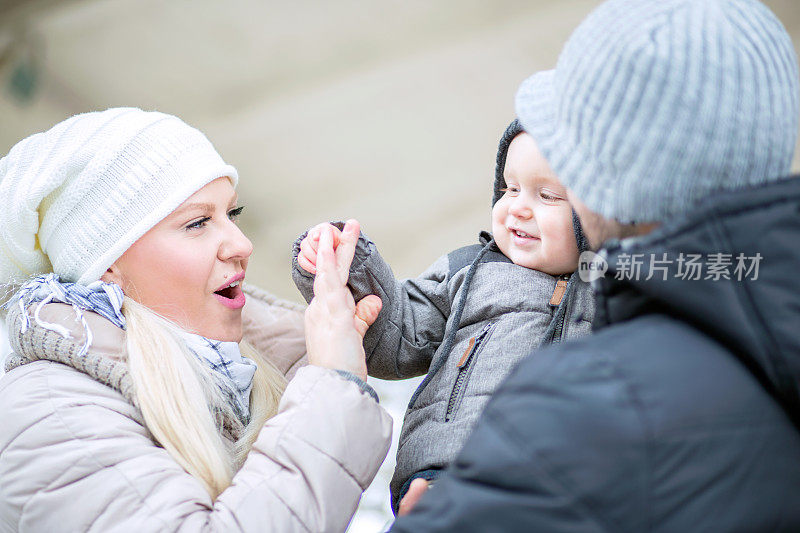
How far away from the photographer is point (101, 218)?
1477 millimetres

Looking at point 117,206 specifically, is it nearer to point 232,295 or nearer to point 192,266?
point 192,266

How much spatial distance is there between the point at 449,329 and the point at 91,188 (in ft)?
2.65

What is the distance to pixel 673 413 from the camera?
30.1 inches

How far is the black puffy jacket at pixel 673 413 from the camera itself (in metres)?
0.76

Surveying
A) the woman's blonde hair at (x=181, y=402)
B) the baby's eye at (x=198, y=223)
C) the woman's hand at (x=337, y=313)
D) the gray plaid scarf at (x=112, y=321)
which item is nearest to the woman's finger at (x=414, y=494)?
the woman's hand at (x=337, y=313)

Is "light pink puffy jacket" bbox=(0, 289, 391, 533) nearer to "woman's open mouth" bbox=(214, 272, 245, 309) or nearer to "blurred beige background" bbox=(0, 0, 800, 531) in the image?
"woman's open mouth" bbox=(214, 272, 245, 309)

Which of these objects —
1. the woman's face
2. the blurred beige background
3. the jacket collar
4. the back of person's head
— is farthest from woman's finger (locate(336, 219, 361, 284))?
the blurred beige background

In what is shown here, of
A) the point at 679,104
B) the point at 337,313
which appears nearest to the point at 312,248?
the point at 337,313

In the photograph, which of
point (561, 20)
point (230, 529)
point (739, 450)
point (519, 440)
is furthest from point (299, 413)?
point (561, 20)

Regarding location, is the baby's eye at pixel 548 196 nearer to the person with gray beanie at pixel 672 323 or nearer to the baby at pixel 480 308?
the baby at pixel 480 308

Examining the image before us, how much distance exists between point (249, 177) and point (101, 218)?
119 cm

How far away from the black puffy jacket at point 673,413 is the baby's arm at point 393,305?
0.74 m

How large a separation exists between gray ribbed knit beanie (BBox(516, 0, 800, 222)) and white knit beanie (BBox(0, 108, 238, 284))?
0.91m

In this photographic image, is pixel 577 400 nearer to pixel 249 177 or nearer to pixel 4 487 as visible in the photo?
pixel 4 487
